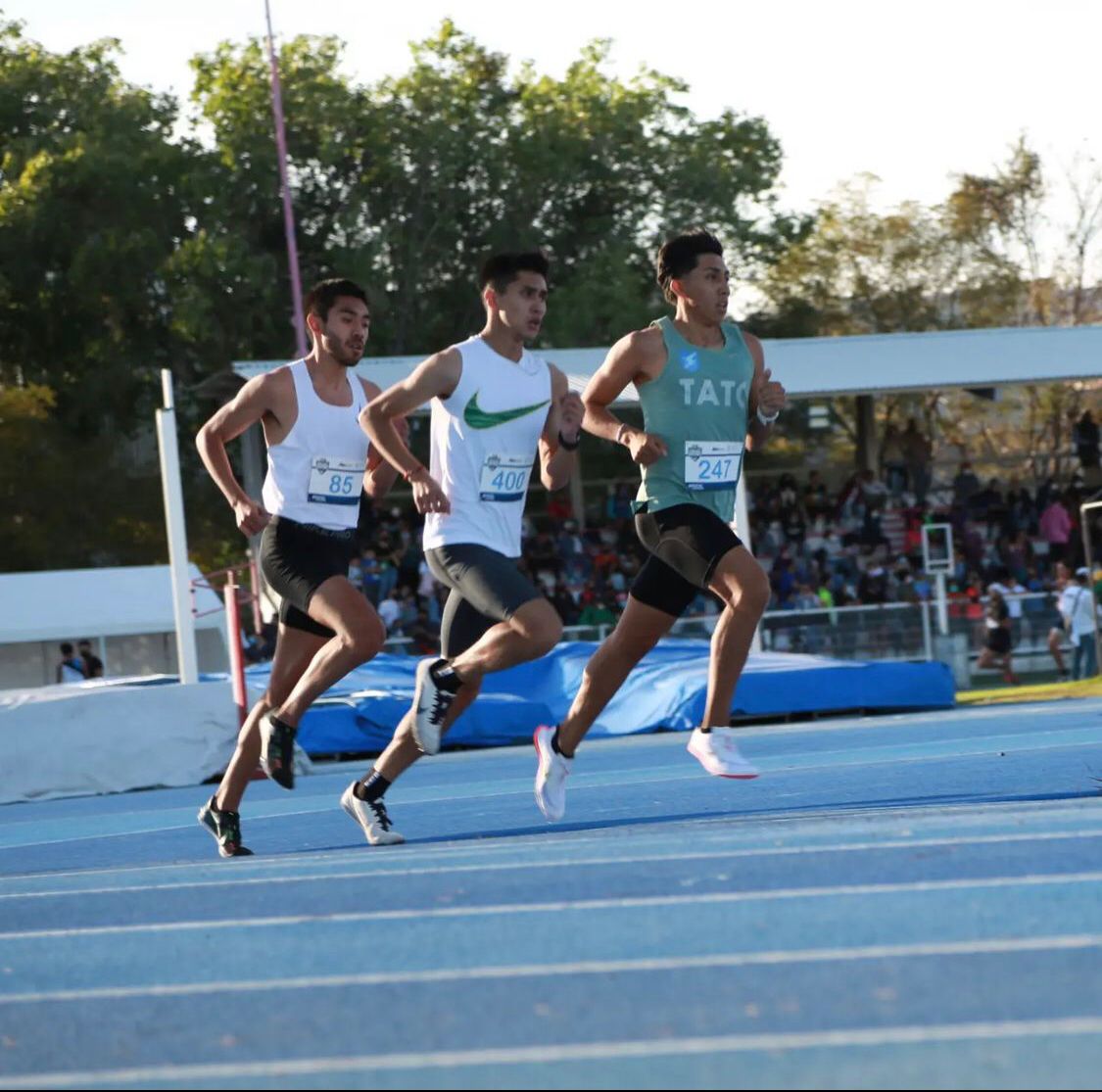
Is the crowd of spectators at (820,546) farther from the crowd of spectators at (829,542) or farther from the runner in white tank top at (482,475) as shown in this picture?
the runner in white tank top at (482,475)

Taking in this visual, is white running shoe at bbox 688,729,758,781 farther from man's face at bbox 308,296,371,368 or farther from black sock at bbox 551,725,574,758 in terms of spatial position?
man's face at bbox 308,296,371,368

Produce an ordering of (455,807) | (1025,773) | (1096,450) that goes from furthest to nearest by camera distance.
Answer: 1. (1096,450)
2. (455,807)
3. (1025,773)

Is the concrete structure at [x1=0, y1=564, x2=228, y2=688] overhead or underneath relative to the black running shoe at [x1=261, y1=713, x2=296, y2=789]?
underneath

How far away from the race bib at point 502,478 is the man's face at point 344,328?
2.25ft

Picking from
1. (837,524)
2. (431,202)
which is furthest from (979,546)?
(431,202)

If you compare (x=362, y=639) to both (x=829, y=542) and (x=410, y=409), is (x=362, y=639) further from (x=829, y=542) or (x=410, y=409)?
(x=829, y=542)

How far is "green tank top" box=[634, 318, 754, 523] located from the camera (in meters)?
7.42

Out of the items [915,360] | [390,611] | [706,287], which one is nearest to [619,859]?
[706,287]

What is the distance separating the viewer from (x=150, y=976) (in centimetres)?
466

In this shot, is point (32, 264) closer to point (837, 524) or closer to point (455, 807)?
point (837, 524)

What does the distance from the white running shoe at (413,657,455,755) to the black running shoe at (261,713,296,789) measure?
47 centimetres

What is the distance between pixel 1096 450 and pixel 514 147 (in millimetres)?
15247

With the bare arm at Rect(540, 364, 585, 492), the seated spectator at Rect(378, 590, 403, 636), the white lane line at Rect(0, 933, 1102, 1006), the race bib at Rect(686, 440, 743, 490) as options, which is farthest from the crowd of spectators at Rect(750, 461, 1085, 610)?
the white lane line at Rect(0, 933, 1102, 1006)

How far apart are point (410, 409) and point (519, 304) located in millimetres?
545
